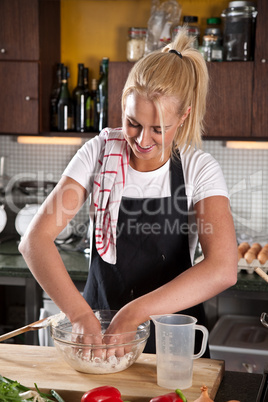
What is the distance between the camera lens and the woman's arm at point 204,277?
1.33 meters

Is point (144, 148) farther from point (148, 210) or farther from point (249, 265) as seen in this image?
point (249, 265)

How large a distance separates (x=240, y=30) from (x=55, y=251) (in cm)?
164

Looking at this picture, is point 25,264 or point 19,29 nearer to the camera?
point 25,264

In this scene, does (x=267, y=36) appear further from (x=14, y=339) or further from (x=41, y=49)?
(x=14, y=339)

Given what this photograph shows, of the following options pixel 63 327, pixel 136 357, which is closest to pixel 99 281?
pixel 63 327

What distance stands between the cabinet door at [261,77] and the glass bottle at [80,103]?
0.87m

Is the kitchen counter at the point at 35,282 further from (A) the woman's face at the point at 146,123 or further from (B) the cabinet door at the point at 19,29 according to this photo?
(A) the woman's face at the point at 146,123

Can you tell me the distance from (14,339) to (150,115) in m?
1.93

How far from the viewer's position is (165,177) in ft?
5.42

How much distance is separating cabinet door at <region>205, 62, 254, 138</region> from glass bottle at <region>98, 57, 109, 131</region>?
1.70ft

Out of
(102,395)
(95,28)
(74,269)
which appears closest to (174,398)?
(102,395)

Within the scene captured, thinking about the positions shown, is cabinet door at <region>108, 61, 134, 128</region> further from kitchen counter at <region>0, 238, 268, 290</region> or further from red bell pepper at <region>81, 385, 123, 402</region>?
red bell pepper at <region>81, 385, 123, 402</region>

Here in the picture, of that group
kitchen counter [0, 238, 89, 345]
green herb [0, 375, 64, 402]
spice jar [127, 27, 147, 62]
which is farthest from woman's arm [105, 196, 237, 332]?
spice jar [127, 27, 147, 62]

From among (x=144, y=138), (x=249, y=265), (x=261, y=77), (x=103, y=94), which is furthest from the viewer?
(x=103, y=94)
